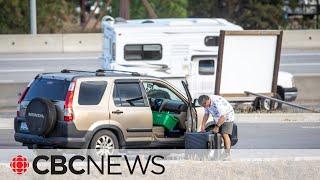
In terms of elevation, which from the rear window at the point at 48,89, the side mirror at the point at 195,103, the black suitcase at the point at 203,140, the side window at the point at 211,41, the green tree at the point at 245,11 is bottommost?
the green tree at the point at 245,11

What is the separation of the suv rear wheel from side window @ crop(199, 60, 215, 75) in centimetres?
1068

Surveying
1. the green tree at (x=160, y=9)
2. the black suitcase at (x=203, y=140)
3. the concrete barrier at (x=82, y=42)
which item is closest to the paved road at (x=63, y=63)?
the concrete barrier at (x=82, y=42)

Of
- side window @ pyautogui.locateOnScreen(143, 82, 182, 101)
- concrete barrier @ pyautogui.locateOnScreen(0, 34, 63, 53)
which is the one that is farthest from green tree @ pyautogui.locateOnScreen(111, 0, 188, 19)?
side window @ pyautogui.locateOnScreen(143, 82, 182, 101)

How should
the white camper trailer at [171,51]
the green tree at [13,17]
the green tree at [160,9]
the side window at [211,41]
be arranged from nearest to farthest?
the white camper trailer at [171,51], the side window at [211,41], the green tree at [13,17], the green tree at [160,9]

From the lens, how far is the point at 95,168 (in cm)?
1256

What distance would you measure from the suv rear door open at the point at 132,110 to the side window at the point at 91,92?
212 millimetres

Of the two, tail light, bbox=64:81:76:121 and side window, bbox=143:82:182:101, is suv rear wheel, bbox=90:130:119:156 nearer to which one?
tail light, bbox=64:81:76:121

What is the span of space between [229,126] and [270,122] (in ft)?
26.0

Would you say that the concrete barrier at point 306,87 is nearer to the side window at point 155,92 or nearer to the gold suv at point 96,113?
the side window at point 155,92

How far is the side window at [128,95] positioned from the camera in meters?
14.4

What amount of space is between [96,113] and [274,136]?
6262mm

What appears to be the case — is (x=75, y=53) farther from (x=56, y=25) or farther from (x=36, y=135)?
(x=36, y=135)

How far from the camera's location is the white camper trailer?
24406 millimetres

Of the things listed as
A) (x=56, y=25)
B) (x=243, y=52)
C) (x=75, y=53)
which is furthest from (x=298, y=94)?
(x=56, y=25)
